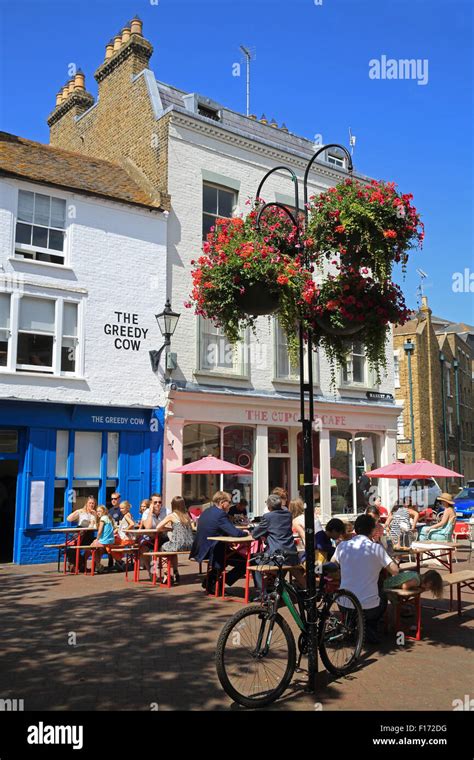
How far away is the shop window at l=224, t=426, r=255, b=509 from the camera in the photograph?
1822 cm

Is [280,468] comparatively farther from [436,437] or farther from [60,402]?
[436,437]

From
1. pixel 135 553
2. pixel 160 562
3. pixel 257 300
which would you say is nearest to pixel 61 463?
pixel 135 553

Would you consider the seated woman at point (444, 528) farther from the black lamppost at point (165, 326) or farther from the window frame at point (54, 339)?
the window frame at point (54, 339)

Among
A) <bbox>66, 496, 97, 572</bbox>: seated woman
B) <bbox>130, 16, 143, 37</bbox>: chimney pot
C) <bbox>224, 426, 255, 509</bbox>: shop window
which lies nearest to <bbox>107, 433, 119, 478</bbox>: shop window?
<bbox>66, 496, 97, 572</bbox>: seated woman

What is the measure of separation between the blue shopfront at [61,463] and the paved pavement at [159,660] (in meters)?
4.57

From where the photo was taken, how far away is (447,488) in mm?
34875

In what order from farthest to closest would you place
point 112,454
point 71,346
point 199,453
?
point 199,453 → point 112,454 → point 71,346

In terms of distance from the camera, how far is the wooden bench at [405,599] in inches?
285

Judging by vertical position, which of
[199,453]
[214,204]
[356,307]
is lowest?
[199,453]

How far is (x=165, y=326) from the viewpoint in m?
16.2

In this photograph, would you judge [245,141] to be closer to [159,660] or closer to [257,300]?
[257,300]

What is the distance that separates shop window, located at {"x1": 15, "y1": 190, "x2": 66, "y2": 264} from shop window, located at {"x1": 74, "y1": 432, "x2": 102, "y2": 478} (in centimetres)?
431

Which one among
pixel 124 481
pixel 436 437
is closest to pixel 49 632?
pixel 124 481

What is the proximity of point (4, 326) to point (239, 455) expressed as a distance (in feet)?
24.3
